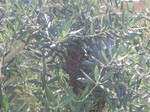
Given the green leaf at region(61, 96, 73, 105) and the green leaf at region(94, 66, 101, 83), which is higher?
the green leaf at region(94, 66, 101, 83)

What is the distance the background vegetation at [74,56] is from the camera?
1.18m

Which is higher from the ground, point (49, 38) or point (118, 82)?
point (49, 38)

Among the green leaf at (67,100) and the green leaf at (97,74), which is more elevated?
the green leaf at (97,74)

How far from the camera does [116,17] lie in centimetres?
134

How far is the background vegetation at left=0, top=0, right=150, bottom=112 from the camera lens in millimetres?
1177

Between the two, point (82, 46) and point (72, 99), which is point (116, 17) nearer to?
point (82, 46)

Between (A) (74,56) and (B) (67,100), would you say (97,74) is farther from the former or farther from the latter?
(A) (74,56)

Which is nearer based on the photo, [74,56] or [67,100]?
[67,100]

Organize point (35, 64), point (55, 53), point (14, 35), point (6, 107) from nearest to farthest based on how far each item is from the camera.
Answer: point (6, 107) < point (14, 35) < point (55, 53) < point (35, 64)

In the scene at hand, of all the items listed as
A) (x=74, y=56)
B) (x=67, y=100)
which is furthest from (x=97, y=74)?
(x=74, y=56)

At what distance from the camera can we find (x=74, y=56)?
131 centimetres

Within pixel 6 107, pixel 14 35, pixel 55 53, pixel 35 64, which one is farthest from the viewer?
pixel 35 64

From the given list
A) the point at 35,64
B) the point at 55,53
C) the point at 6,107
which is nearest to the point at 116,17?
the point at 55,53

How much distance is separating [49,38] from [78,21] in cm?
18
